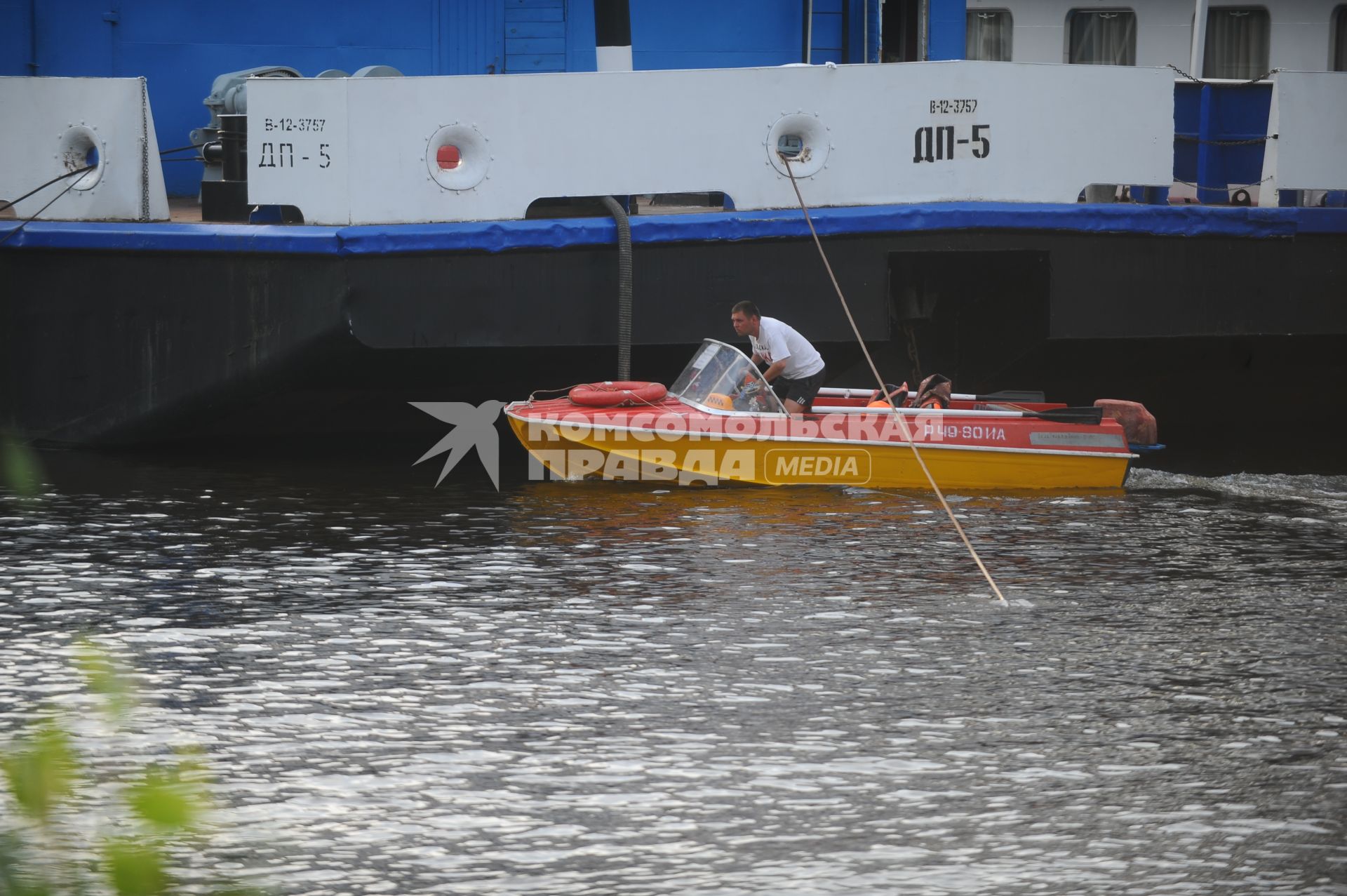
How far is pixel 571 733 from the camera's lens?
14.8 ft

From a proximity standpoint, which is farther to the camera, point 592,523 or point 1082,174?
point 1082,174

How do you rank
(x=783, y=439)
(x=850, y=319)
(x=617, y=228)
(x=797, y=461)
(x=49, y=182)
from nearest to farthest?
1. (x=783, y=439)
2. (x=797, y=461)
3. (x=850, y=319)
4. (x=617, y=228)
5. (x=49, y=182)

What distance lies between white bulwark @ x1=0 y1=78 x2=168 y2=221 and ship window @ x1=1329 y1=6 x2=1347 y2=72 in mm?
9350

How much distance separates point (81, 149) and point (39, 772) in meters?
8.76

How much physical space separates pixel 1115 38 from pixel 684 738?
9.81 m

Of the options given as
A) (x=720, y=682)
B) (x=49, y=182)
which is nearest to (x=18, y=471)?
(x=720, y=682)

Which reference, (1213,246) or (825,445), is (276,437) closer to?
(825,445)

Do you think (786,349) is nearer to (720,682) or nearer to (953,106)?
(953,106)

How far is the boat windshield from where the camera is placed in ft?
28.1

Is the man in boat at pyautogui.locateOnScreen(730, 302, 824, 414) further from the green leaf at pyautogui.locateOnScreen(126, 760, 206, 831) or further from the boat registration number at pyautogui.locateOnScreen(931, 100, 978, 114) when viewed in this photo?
the green leaf at pyautogui.locateOnScreen(126, 760, 206, 831)

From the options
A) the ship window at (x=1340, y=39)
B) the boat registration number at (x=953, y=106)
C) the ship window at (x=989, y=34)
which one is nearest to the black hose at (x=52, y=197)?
the boat registration number at (x=953, y=106)

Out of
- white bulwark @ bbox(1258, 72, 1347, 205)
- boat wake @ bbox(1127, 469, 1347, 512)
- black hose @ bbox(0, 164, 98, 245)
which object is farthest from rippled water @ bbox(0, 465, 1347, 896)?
white bulwark @ bbox(1258, 72, 1347, 205)

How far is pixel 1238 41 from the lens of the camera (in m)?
12.5

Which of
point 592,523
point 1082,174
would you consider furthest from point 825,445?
point 1082,174
